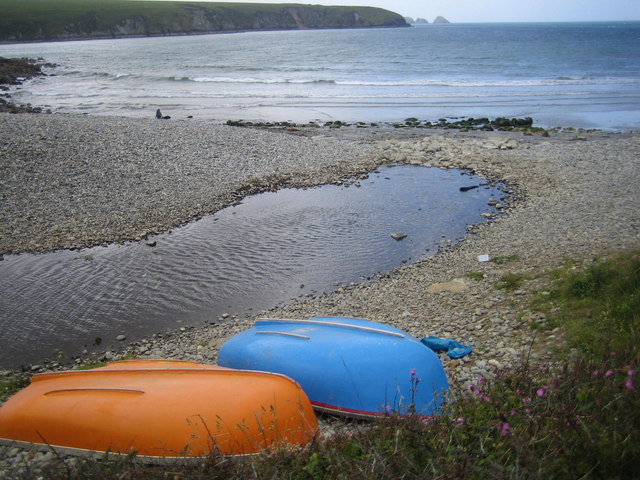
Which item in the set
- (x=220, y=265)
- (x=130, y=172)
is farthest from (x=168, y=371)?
(x=130, y=172)

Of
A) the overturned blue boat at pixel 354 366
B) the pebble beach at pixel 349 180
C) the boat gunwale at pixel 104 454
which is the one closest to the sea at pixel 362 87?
the pebble beach at pixel 349 180

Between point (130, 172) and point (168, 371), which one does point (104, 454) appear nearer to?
point (168, 371)

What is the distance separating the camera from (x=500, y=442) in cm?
409

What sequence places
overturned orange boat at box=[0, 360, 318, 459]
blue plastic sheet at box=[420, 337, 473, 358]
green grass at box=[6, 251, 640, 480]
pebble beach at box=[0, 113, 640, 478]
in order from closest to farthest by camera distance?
green grass at box=[6, 251, 640, 480]
overturned orange boat at box=[0, 360, 318, 459]
blue plastic sheet at box=[420, 337, 473, 358]
pebble beach at box=[0, 113, 640, 478]

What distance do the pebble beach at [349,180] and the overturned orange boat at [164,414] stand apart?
620 mm

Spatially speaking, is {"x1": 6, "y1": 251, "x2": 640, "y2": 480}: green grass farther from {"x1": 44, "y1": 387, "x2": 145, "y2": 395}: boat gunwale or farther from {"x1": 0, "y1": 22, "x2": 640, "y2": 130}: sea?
{"x1": 0, "y1": 22, "x2": 640, "y2": 130}: sea

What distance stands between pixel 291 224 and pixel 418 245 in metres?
4.28

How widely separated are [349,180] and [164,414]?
15.8m

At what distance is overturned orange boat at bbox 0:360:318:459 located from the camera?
5.26 m

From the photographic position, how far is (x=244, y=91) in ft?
165

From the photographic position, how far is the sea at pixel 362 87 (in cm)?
3653

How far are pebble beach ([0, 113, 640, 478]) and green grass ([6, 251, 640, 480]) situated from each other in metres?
0.81

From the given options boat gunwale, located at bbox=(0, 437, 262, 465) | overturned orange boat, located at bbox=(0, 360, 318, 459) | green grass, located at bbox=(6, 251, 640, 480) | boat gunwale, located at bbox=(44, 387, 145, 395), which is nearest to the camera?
green grass, located at bbox=(6, 251, 640, 480)

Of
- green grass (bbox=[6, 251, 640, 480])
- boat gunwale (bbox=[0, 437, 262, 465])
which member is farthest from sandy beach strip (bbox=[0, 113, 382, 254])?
green grass (bbox=[6, 251, 640, 480])
